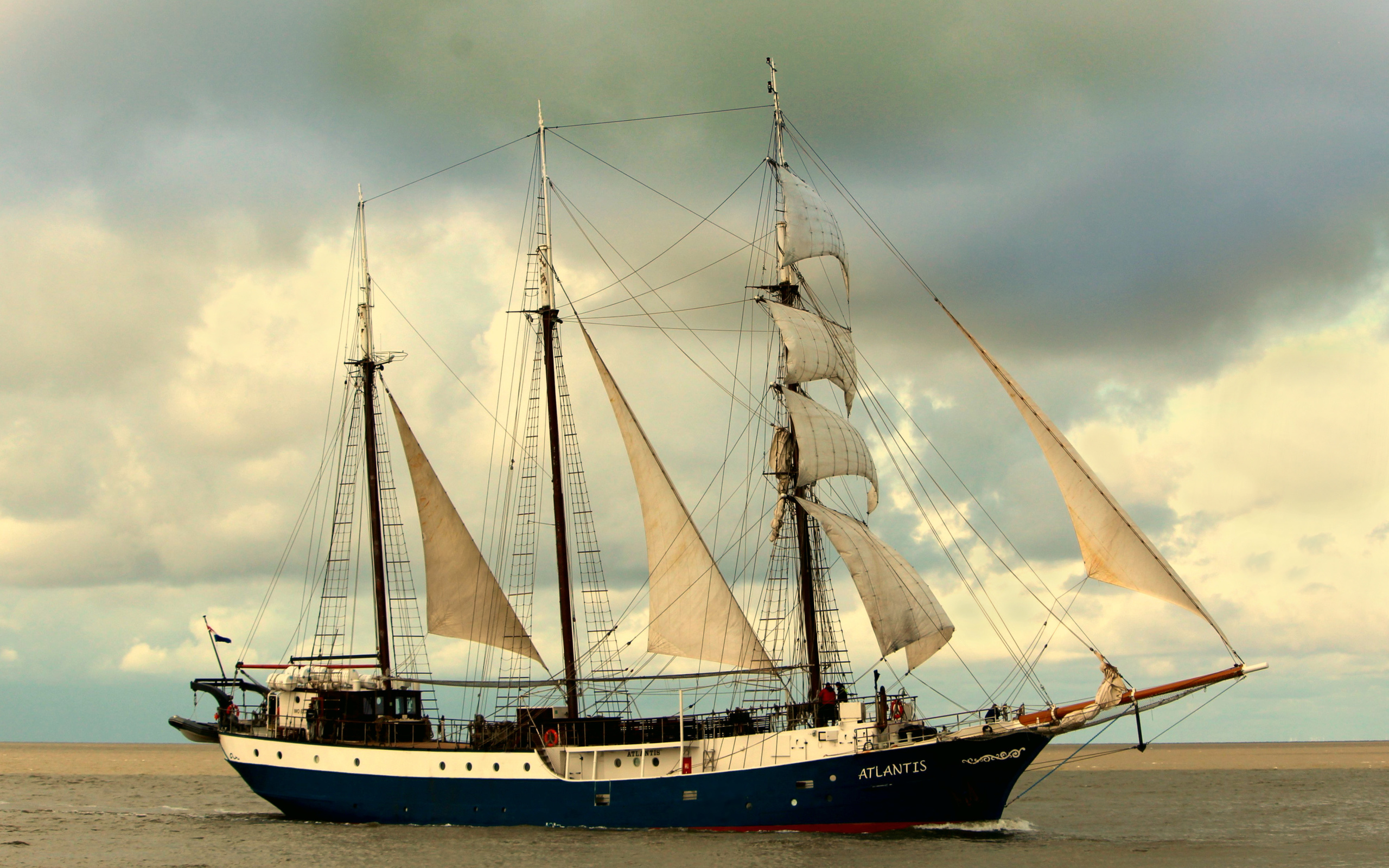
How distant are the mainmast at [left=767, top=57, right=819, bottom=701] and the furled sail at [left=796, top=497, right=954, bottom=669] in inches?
39.9

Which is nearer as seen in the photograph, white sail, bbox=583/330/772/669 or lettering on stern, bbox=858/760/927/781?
lettering on stern, bbox=858/760/927/781

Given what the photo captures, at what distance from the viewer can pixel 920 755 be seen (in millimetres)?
39844

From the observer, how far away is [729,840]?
39.2 metres

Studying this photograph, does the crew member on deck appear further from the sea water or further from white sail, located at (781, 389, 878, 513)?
white sail, located at (781, 389, 878, 513)

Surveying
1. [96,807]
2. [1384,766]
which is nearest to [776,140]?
[96,807]

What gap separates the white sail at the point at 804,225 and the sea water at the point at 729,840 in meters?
24.0

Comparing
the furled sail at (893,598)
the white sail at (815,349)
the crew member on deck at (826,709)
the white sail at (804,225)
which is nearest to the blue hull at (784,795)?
the crew member on deck at (826,709)

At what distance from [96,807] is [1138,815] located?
5781cm

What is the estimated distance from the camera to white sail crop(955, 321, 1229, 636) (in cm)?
3547

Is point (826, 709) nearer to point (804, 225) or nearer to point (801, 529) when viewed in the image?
point (801, 529)

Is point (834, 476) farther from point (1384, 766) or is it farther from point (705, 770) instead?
point (1384, 766)

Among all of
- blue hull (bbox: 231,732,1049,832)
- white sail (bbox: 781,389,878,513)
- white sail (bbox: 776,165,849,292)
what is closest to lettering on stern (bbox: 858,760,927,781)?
blue hull (bbox: 231,732,1049,832)

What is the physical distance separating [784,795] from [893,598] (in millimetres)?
9361

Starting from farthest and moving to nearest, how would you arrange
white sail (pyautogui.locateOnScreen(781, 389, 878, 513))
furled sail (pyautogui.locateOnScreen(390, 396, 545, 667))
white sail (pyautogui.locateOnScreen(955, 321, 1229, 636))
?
furled sail (pyautogui.locateOnScreen(390, 396, 545, 667))
white sail (pyautogui.locateOnScreen(781, 389, 878, 513))
white sail (pyautogui.locateOnScreen(955, 321, 1229, 636))
